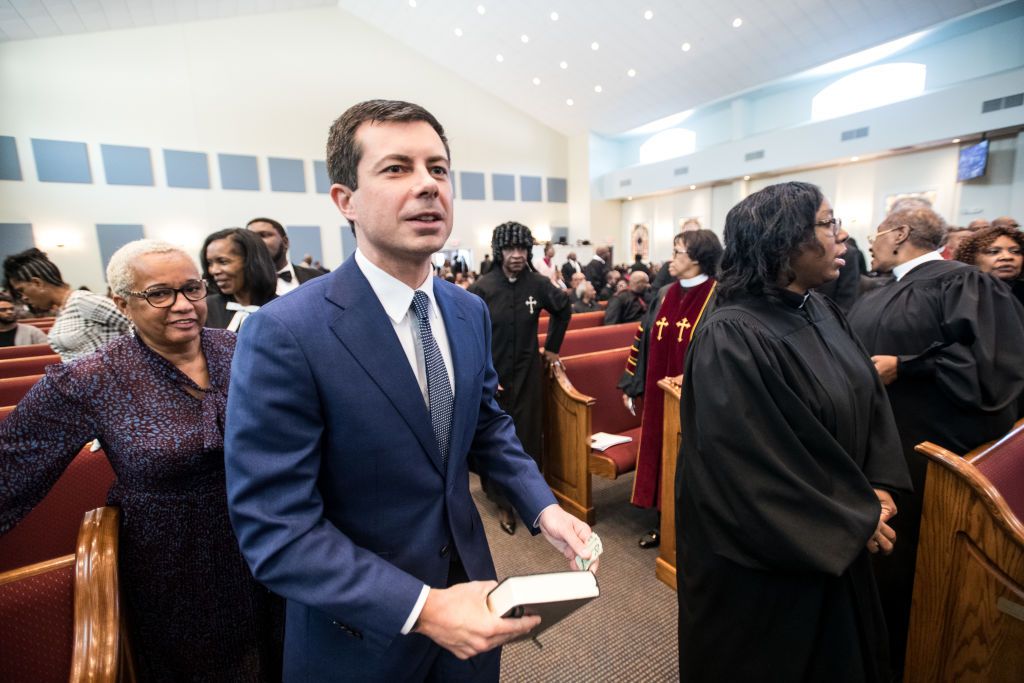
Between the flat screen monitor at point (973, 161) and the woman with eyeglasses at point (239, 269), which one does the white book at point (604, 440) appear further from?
the flat screen monitor at point (973, 161)

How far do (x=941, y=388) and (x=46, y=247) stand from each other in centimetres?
1450

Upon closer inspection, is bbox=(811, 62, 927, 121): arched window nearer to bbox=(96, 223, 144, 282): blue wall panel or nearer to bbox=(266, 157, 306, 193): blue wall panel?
bbox=(266, 157, 306, 193): blue wall panel

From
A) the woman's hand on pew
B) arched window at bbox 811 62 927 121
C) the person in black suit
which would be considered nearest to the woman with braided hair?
the person in black suit

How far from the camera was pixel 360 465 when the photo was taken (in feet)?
2.75

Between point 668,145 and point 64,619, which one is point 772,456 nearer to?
point 64,619

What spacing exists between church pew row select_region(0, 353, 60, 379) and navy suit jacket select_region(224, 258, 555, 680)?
3.31m

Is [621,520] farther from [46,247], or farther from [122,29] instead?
[122,29]

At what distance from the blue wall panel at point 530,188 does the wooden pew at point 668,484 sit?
14254 mm

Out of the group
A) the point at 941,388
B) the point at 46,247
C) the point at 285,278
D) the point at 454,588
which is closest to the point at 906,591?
the point at 941,388

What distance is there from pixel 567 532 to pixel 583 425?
194cm

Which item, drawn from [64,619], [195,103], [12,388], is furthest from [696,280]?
[195,103]

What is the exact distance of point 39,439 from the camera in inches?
43.1

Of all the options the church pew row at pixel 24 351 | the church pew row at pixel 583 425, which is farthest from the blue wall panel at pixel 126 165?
the church pew row at pixel 583 425

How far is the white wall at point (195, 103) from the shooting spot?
9.99 m
